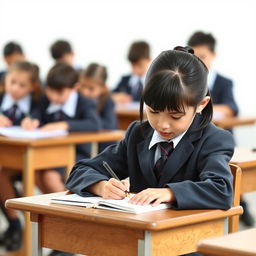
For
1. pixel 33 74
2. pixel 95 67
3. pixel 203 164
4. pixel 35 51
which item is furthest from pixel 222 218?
pixel 35 51

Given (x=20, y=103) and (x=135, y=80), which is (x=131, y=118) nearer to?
(x=135, y=80)

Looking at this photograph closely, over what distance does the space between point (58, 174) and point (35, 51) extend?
429 centimetres

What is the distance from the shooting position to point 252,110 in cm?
729

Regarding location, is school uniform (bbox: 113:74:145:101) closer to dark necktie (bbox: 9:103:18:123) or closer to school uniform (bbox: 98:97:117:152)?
school uniform (bbox: 98:97:117:152)

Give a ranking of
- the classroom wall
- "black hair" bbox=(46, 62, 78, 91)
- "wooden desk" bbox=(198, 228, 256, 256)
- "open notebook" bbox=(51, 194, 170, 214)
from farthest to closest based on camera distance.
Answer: the classroom wall → "black hair" bbox=(46, 62, 78, 91) → "open notebook" bbox=(51, 194, 170, 214) → "wooden desk" bbox=(198, 228, 256, 256)

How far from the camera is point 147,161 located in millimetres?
2475

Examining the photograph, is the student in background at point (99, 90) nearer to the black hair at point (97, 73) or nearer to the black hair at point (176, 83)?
the black hair at point (97, 73)

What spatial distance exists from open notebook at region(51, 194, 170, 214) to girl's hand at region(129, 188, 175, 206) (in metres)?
0.02

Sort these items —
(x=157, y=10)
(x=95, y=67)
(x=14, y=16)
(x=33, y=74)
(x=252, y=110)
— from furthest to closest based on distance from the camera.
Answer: (x=14, y=16)
(x=157, y=10)
(x=252, y=110)
(x=95, y=67)
(x=33, y=74)

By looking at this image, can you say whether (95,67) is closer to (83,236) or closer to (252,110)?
(252,110)

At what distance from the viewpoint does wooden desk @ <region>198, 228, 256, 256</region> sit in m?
1.64

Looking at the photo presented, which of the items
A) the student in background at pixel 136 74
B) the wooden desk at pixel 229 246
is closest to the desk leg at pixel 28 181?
the wooden desk at pixel 229 246

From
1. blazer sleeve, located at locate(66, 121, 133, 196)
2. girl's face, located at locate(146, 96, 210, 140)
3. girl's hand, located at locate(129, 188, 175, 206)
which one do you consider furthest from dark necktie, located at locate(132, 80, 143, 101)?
girl's hand, located at locate(129, 188, 175, 206)

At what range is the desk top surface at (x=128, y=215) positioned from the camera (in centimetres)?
202
